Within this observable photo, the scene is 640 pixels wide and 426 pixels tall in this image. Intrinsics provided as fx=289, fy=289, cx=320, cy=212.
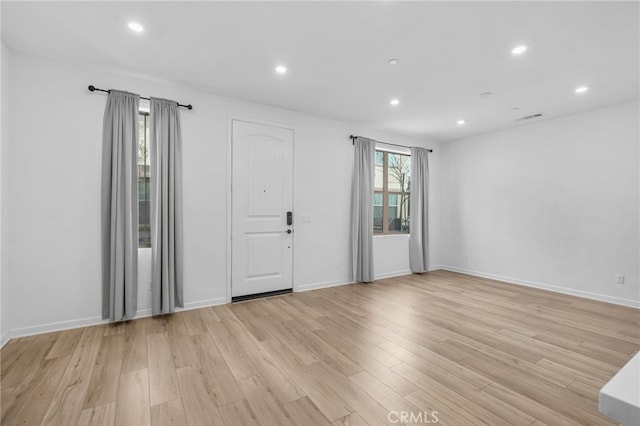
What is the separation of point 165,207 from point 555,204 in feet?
18.4

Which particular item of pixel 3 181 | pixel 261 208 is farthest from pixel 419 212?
pixel 3 181

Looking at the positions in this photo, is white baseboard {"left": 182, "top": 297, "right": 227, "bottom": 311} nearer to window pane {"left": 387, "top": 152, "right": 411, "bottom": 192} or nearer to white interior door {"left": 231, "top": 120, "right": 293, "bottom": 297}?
white interior door {"left": 231, "top": 120, "right": 293, "bottom": 297}

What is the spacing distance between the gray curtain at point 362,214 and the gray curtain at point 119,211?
3114 mm

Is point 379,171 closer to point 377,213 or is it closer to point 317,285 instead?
point 377,213

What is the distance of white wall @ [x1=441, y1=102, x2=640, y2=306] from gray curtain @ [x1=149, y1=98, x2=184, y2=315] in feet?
17.0

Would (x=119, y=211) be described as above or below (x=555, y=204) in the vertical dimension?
below

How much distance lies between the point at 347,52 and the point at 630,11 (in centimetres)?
212

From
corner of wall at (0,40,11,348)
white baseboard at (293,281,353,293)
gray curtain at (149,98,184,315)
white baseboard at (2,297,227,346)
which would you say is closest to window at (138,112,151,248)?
gray curtain at (149,98,184,315)

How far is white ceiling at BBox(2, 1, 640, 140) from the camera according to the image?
217cm

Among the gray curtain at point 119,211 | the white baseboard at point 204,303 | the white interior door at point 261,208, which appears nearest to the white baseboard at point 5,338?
the gray curtain at point 119,211

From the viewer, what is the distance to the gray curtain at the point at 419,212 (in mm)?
5691

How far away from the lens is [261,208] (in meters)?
4.07

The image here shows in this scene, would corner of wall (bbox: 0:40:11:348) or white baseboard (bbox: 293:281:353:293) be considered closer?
corner of wall (bbox: 0:40:11:348)

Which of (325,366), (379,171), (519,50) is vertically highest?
(519,50)
